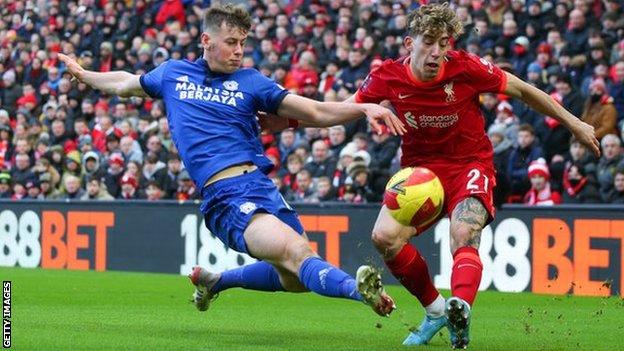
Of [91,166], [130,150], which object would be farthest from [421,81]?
[91,166]

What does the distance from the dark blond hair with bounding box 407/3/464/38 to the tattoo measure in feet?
3.70

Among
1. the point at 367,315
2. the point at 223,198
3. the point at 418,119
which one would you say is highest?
the point at 418,119

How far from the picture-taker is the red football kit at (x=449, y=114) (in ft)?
30.1

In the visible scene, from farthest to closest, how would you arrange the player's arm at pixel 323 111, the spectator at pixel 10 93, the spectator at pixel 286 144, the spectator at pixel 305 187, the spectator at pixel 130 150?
the spectator at pixel 10 93
the spectator at pixel 130 150
the spectator at pixel 286 144
the spectator at pixel 305 187
the player's arm at pixel 323 111

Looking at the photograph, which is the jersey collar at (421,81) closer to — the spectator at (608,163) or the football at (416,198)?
the football at (416,198)

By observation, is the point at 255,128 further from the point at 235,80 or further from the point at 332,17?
the point at 332,17

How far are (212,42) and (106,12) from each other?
61.8ft

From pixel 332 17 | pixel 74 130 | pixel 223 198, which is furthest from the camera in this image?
pixel 74 130

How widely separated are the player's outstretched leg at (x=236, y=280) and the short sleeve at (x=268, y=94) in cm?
124

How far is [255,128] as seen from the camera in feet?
30.1

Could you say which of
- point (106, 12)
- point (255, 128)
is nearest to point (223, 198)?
point (255, 128)

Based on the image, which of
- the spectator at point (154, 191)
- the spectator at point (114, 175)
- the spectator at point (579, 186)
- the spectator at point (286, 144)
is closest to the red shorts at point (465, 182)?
the spectator at point (579, 186)

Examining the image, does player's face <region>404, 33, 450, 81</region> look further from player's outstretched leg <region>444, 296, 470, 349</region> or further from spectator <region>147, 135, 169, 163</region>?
spectator <region>147, 135, 169, 163</region>

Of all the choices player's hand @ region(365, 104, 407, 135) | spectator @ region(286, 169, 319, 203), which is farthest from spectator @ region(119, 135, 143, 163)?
player's hand @ region(365, 104, 407, 135)
